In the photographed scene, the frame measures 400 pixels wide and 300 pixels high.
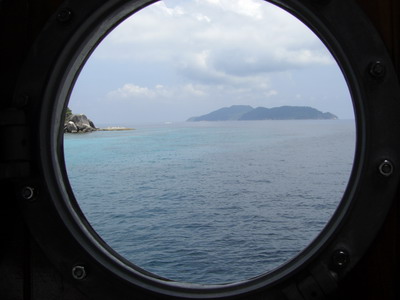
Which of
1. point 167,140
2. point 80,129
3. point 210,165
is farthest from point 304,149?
point 80,129

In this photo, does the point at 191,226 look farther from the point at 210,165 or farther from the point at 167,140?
the point at 167,140

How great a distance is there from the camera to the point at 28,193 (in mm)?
569

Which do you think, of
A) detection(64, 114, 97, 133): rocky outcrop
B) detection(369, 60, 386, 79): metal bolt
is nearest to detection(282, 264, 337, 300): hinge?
detection(369, 60, 386, 79): metal bolt

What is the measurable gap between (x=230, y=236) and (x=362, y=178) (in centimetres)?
1033

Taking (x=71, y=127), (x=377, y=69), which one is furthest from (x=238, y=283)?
(x=71, y=127)

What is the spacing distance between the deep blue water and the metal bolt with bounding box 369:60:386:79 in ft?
22.9

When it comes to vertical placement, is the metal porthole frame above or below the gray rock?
below

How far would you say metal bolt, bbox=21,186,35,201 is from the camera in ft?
1.87

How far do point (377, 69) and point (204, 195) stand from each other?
1238 centimetres

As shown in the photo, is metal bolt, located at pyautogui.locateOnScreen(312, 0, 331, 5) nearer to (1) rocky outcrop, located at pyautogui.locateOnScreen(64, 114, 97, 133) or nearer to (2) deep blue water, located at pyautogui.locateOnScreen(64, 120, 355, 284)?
(2) deep blue water, located at pyautogui.locateOnScreen(64, 120, 355, 284)

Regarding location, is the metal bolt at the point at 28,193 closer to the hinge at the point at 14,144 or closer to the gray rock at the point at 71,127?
the hinge at the point at 14,144

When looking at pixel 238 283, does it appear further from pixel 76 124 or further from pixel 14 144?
pixel 76 124

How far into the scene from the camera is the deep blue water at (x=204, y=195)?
9.62 meters

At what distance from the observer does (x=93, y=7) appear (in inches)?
22.6
